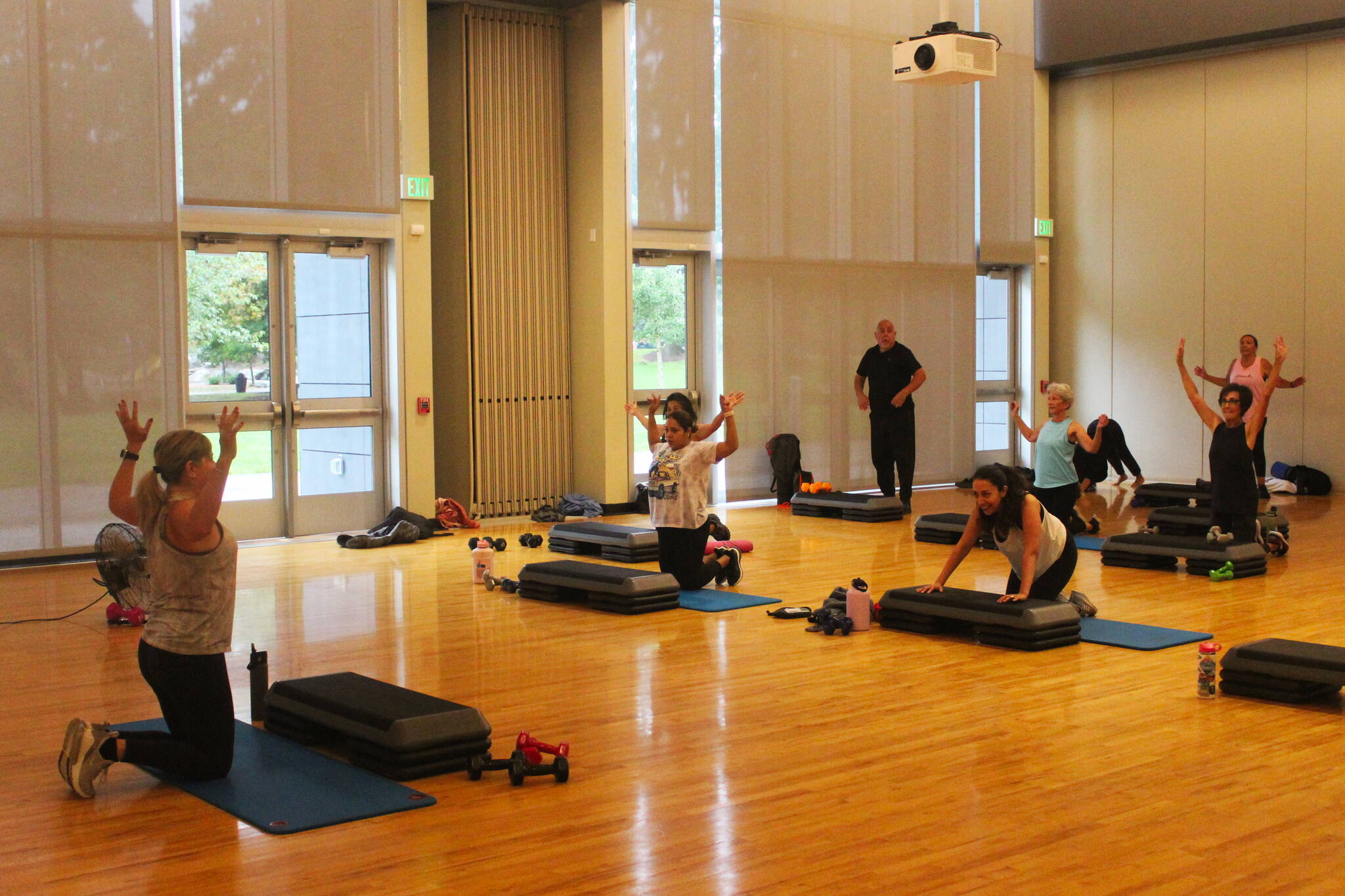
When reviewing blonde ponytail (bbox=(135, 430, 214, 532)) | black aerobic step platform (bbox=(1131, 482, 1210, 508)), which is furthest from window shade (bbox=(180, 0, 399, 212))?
black aerobic step platform (bbox=(1131, 482, 1210, 508))

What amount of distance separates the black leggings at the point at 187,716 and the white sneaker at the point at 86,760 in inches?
2.7

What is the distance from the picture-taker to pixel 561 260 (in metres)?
11.9

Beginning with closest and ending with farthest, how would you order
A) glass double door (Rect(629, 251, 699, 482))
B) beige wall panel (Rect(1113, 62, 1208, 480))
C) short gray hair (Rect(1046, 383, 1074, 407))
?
short gray hair (Rect(1046, 383, 1074, 407)) → glass double door (Rect(629, 251, 699, 482)) → beige wall panel (Rect(1113, 62, 1208, 480))

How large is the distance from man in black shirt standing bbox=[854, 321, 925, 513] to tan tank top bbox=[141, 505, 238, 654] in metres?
8.12

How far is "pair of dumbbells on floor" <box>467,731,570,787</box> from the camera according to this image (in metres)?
4.30

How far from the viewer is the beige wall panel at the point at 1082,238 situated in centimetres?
1484

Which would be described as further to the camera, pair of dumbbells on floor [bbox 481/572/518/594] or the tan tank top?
pair of dumbbells on floor [bbox 481/572/518/594]

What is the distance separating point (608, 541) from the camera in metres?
9.12

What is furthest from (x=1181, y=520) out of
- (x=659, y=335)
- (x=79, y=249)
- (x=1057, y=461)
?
(x=79, y=249)

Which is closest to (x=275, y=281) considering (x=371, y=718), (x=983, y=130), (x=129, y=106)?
(x=129, y=106)

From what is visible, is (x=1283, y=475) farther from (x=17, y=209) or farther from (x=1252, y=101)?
(x=17, y=209)

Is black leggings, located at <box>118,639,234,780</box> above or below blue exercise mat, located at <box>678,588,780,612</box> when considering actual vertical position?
above

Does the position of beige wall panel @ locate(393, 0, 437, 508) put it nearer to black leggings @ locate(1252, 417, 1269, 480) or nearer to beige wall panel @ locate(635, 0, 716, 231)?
beige wall panel @ locate(635, 0, 716, 231)

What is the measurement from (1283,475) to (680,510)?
8208mm
